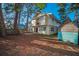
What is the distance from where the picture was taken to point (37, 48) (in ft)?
14.7

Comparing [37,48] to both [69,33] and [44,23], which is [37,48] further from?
[69,33]

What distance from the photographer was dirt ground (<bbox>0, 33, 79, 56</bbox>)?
4.46 metres

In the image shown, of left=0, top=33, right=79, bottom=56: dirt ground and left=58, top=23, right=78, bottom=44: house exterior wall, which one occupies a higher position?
Result: left=58, top=23, right=78, bottom=44: house exterior wall

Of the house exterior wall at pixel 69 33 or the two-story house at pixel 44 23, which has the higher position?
the two-story house at pixel 44 23

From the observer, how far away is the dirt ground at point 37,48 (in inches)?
176

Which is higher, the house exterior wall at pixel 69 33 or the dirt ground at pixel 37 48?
the house exterior wall at pixel 69 33

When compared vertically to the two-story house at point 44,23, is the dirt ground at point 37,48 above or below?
below

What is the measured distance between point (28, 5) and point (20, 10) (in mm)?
114

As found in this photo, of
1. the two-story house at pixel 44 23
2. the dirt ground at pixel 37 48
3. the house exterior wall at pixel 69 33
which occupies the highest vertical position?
the two-story house at pixel 44 23

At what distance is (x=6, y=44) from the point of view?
4.47 metres

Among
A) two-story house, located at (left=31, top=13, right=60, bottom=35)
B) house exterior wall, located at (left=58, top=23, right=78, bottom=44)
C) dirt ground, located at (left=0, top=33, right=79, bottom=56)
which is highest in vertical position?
two-story house, located at (left=31, top=13, right=60, bottom=35)

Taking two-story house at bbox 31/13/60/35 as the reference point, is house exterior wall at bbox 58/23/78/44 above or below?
below

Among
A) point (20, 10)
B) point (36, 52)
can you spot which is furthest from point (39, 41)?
point (20, 10)

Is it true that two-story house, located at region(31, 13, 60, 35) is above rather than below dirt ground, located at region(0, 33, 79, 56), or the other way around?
above
